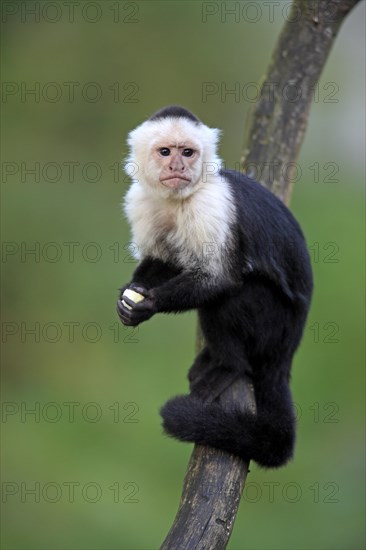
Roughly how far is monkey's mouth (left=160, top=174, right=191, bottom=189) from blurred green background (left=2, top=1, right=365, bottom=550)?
13.7ft

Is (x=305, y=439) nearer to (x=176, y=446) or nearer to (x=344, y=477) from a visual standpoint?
(x=344, y=477)

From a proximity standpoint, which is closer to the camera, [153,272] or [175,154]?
[175,154]

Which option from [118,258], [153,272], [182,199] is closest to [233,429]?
[153,272]

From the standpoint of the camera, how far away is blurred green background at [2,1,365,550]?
7.24 m

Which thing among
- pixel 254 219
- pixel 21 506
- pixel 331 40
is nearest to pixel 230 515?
pixel 254 219

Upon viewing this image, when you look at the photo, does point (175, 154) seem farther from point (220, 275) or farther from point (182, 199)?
point (220, 275)

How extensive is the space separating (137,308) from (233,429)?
2.09 ft

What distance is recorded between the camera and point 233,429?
127 inches

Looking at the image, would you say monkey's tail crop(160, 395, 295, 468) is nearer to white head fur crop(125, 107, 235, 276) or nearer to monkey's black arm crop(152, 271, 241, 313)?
monkey's black arm crop(152, 271, 241, 313)

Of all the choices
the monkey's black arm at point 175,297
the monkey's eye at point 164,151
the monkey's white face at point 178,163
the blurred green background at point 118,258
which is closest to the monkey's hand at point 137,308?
the monkey's black arm at point 175,297

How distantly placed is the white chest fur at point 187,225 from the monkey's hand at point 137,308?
26 cm

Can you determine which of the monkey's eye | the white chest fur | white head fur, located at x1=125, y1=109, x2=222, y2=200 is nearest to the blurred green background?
the white chest fur

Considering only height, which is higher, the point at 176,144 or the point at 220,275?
the point at 176,144

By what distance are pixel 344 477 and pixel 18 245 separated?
3.94 meters
